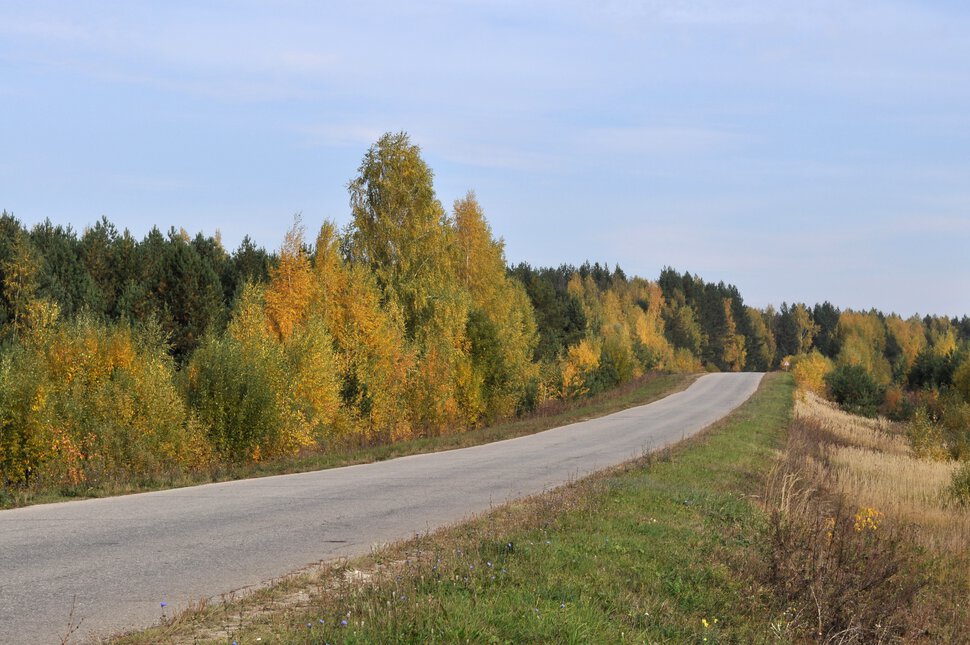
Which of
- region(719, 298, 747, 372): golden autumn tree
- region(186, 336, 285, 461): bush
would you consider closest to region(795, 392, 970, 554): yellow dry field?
region(186, 336, 285, 461): bush

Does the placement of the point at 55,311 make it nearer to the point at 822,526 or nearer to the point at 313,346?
the point at 313,346

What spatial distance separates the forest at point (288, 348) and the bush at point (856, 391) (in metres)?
0.20

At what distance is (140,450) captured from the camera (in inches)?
682

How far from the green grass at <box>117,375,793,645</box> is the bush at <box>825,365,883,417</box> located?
190 feet

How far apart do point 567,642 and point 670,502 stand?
23.0 ft

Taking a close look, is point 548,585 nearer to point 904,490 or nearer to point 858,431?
point 904,490

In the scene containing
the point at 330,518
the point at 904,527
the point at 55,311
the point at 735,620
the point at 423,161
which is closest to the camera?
the point at 735,620

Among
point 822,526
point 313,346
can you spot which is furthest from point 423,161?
point 822,526

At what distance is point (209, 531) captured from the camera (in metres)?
9.50

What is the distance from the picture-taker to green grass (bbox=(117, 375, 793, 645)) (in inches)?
234

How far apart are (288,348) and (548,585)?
19.4 metres

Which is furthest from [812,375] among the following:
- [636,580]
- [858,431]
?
[636,580]

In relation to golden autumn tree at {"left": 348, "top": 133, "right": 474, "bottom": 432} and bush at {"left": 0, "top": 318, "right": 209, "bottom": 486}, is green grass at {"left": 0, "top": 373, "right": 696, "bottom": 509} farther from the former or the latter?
golden autumn tree at {"left": 348, "top": 133, "right": 474, "bottom": 432}

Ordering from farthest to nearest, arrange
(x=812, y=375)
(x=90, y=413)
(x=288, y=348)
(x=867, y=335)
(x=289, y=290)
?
(x=867, y=335), (x=812, y=375), (x=289, y=290), (x=288, y=348), (x=90, y=413)
